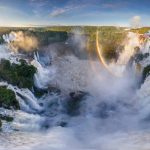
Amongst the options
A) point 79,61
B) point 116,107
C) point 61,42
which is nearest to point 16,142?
point 116,107

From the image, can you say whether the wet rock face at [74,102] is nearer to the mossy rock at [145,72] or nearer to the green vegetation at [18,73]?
the green vegetation at [18,73]

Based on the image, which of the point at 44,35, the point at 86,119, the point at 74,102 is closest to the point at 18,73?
the point at 74,102

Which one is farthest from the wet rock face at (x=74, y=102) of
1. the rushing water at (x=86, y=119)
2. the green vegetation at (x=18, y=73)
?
the green vegetation at (x=18, y=73)

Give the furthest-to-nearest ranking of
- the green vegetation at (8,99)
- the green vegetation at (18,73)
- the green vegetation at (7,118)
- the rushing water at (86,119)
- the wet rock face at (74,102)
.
Result: the green vegetation at (18,73) < the wet rock face at (74,102) < the green vegetation at (8,99) < the green vegetation at (7,118) < the rushing water at (86,119)

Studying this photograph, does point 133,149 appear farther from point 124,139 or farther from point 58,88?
point 58,88

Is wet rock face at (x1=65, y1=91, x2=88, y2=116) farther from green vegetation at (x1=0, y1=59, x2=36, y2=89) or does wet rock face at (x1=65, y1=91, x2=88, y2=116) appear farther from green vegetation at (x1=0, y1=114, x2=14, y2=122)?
green vegetation at (x1=0, y1=114, x2=14, y2=122)

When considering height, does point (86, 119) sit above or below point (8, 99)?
below

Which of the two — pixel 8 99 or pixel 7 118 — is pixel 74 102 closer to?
pixel 8 99

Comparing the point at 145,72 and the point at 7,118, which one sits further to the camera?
the point at 145,72
